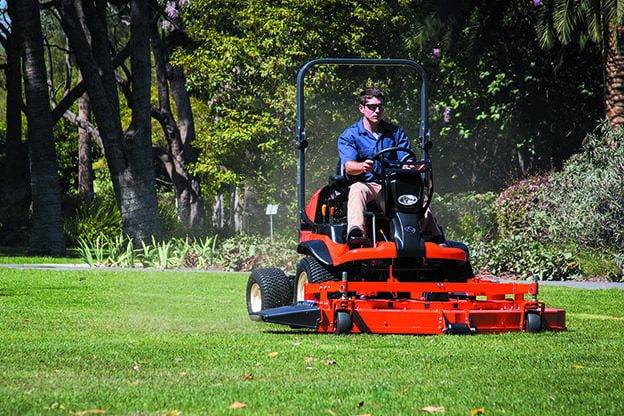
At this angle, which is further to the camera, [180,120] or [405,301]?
[180,120]

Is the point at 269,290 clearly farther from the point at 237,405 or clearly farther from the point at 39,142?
the point at 39,142

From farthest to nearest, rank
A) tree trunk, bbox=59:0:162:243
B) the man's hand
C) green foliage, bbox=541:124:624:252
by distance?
tree trunk, bbox=59:0:162:243, green foliage, bbox=541:124:624:252, the man's hand

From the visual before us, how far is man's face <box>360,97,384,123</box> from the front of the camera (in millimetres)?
6910

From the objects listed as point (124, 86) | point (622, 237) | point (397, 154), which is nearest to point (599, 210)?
point (622, 237)

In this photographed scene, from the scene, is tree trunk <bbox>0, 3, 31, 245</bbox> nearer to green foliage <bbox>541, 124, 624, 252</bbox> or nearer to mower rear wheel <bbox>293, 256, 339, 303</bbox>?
green foliage <bbox>541, 124, 624, 252</bbox>

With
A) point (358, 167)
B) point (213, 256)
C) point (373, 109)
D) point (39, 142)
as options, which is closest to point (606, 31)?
point (213, 256)

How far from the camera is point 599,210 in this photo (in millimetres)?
12727

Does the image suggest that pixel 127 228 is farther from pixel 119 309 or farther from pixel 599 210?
pixel 599 210

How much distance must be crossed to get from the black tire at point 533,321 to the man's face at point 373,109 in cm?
227

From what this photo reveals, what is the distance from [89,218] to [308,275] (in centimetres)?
1685

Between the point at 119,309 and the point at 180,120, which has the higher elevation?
the point at 180,120

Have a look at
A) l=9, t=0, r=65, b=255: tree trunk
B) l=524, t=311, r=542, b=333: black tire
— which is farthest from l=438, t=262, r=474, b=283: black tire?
l=9, t=0, r=65, b=255: tree trunk

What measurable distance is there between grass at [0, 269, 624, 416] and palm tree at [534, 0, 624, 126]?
8.54 m

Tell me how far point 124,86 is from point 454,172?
502 inches
